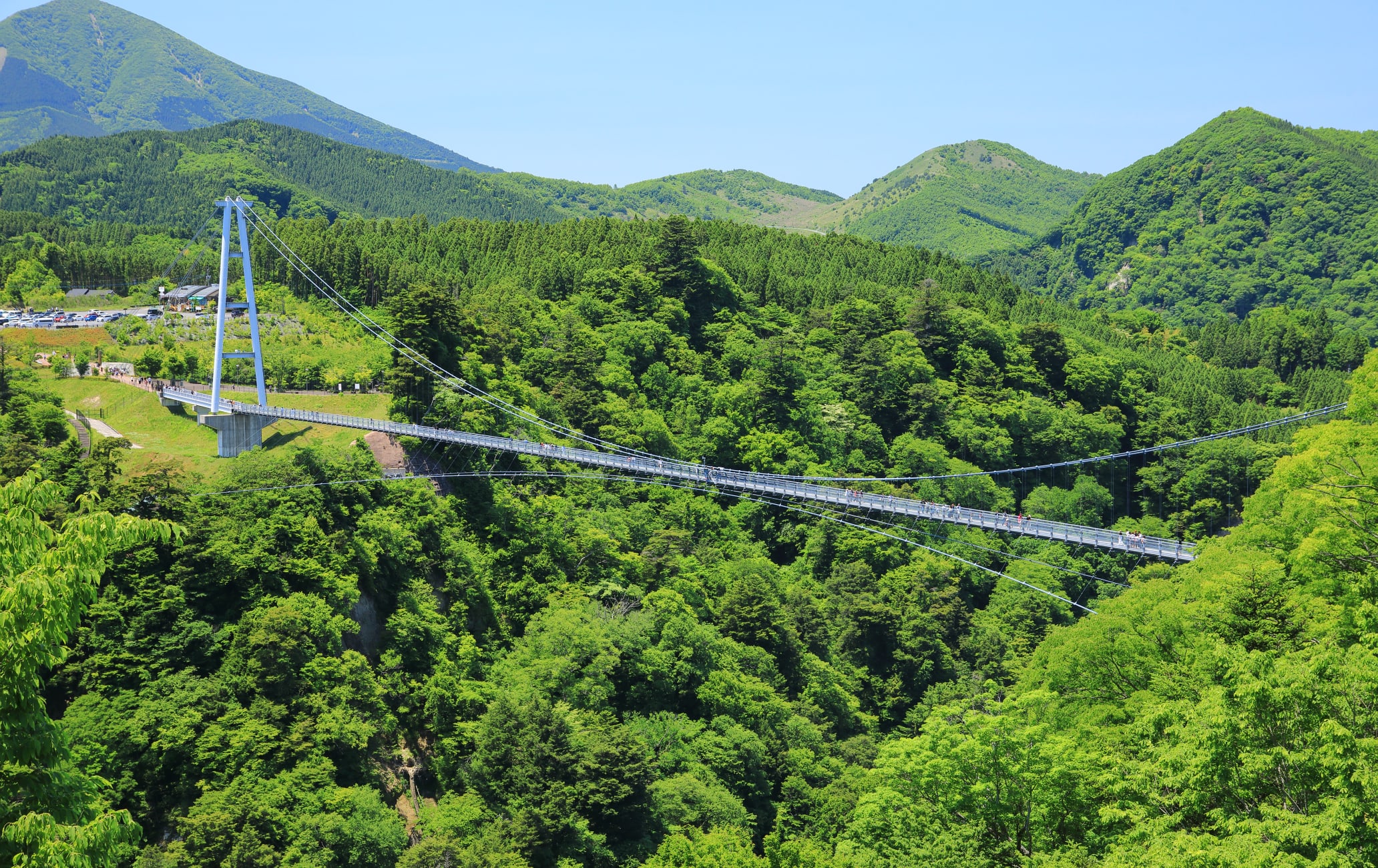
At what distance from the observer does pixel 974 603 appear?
159 feet

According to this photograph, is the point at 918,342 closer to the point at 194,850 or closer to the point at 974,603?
the point at 974,603

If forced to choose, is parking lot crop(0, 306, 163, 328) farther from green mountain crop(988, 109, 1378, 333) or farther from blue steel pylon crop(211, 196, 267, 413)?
green mountain crop(988, 109, 1378, 333)

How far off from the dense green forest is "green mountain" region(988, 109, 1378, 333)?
73.8 meters

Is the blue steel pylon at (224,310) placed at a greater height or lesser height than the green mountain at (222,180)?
lesser

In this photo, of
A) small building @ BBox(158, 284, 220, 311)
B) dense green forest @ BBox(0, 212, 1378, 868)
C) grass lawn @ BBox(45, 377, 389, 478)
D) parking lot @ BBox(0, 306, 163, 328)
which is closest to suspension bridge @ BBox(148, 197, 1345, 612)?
grass lawn @ BBox(45, 377, 389, 478)

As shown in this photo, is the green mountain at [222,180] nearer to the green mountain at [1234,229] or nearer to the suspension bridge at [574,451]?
the suspension bridge at [574,451]

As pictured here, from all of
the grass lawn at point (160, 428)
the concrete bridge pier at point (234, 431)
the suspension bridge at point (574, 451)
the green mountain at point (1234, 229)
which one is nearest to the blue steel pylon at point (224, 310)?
the suspension bridge at point (574, 451)

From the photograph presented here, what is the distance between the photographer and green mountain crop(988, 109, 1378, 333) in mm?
129000

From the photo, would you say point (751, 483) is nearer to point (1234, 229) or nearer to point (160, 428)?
point (160, 428)

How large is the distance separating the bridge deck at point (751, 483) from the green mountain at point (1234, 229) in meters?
92.8

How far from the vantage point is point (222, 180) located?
113688mm

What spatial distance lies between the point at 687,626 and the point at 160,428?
63.2 ft

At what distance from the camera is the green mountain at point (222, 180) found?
10194cm

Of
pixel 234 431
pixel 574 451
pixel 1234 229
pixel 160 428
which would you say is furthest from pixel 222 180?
pixel 1234 229
